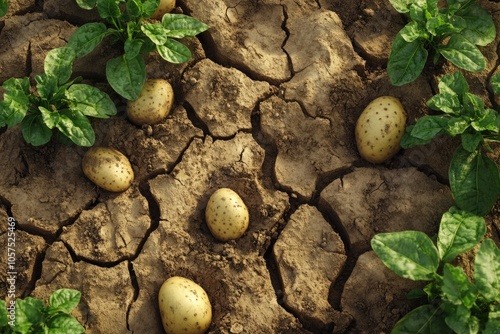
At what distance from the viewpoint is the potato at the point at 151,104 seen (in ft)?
13.6

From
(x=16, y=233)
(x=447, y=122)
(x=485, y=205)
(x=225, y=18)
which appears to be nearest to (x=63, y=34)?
(x=225, y=18)

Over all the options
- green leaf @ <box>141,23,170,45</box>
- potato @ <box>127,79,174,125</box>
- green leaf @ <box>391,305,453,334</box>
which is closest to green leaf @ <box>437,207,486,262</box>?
green leaf @ <box>391,305,453,334</box>

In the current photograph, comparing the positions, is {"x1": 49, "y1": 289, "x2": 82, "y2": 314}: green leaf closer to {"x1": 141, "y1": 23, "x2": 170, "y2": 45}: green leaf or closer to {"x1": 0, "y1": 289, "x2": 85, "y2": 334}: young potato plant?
{"x1": 0, "y1": 289, "x2": 85, "y2": 334}: young potato plant

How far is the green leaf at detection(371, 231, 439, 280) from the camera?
355 centimetres

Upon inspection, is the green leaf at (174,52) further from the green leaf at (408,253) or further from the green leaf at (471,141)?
the green leaf at (471,141)

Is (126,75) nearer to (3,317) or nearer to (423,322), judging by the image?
(3,317)

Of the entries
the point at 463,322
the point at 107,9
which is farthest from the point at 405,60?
the point at 107,9

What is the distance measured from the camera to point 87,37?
4.16 meters

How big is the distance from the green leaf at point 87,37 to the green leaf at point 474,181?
7.47 feet

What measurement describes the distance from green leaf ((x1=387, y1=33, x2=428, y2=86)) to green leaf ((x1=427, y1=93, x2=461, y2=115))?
241 millimetres

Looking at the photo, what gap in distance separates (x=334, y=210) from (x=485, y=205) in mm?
872

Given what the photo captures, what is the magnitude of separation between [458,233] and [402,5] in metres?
1.55

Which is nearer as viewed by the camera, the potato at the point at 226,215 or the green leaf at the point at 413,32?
the potato at the point at 226,215

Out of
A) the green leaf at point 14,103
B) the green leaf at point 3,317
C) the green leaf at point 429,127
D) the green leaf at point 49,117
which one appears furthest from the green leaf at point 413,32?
the green leaf at point 3,317
